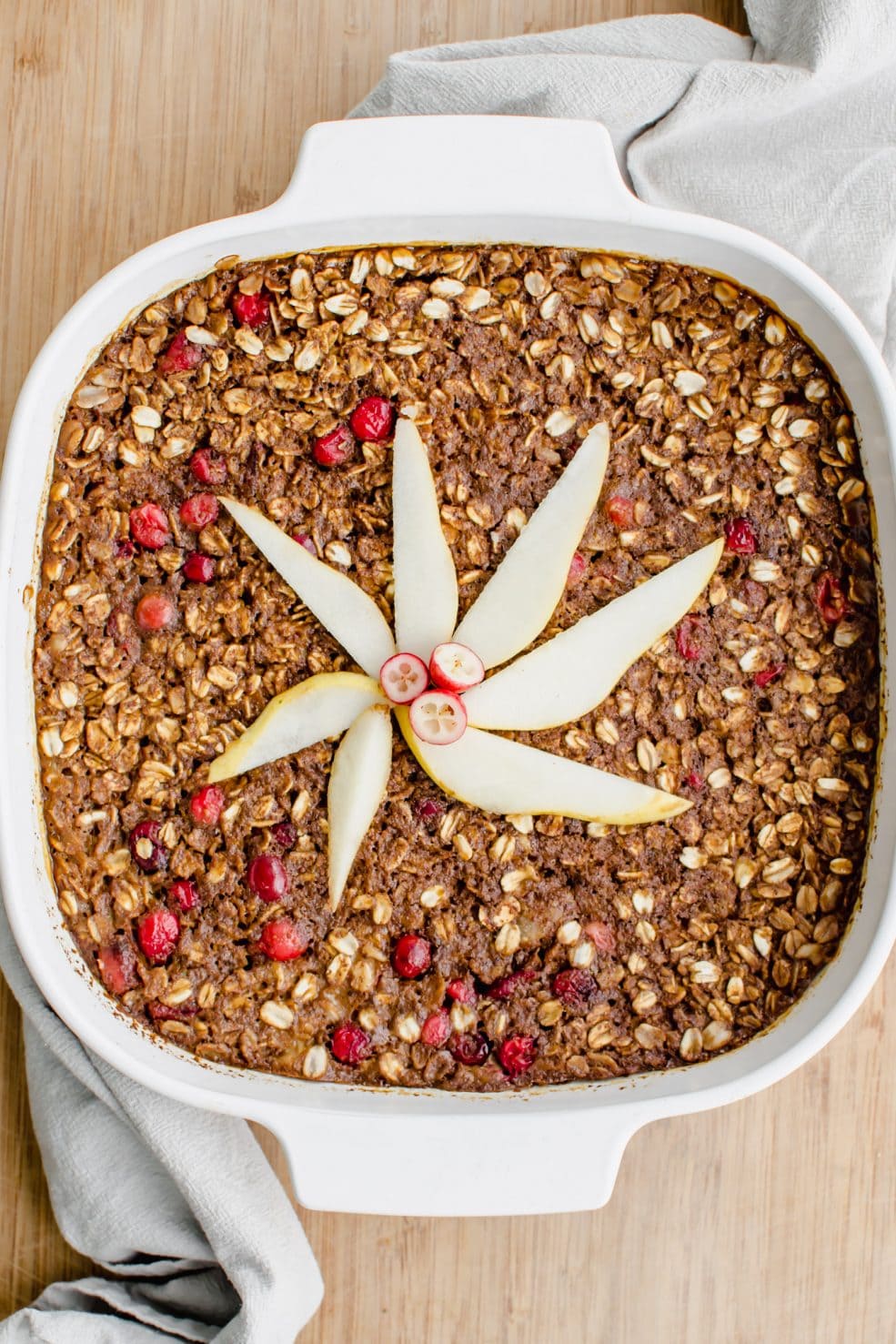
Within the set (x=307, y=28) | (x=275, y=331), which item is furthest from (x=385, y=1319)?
(x=307, y=28)

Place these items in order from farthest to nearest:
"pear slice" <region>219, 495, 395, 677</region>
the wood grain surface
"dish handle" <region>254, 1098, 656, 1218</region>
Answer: the wood grain surface, "pear slice" <region>219, 495, 395, 677</region>, "dish handle" <region>254, 1098, 656, 1218</region>

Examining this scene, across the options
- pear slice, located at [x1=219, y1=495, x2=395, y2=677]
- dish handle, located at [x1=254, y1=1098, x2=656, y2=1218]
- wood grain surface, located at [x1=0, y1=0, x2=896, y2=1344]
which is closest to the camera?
dish handle, located at [x1=254, y1=1098, x2=656, y2=1218]

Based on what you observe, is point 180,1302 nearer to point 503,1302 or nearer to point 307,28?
point 503,1302

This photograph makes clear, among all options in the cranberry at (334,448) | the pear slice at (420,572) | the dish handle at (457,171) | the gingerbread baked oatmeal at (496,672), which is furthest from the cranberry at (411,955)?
the dish handle at (457,171)

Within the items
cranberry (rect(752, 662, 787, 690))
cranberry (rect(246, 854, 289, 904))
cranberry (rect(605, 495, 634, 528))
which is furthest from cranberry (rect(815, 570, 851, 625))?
cranberry (rect(246, 854, 289, 904))

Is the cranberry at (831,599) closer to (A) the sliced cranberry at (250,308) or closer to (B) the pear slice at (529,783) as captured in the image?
(B) the pear slice at (529,783)

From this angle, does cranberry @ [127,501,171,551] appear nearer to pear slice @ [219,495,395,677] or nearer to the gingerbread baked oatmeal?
the gingerbread baked oatmeal
